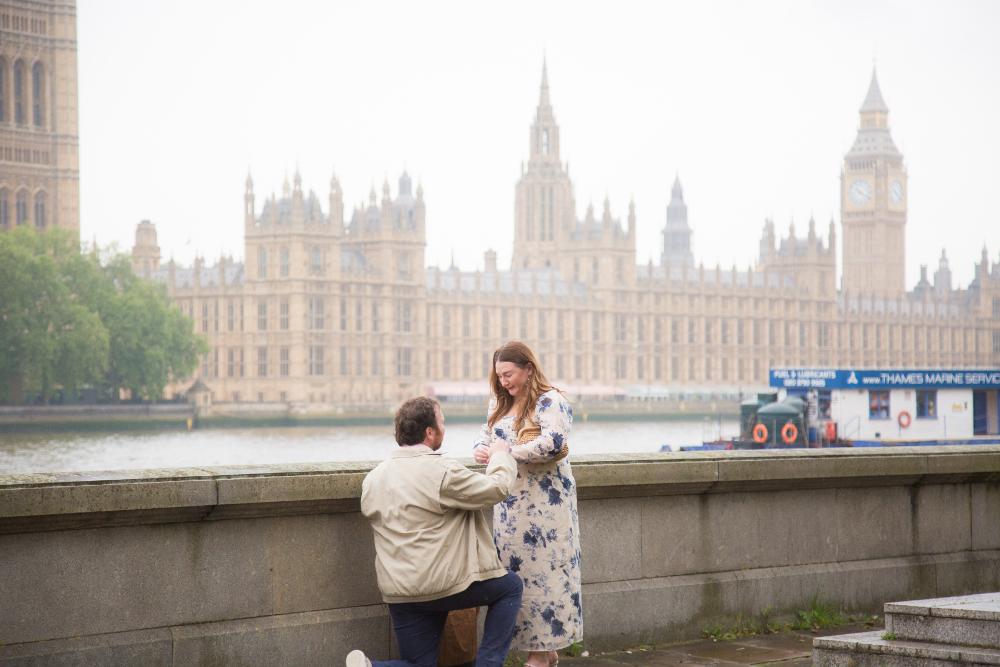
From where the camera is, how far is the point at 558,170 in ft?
378

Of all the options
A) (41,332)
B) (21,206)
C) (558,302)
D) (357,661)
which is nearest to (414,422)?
(357,661)

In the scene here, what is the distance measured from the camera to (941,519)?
761 cm

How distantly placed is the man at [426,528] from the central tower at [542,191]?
356 feet

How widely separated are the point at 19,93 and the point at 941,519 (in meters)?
83.0

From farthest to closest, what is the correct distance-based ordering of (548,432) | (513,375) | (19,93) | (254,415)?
1. (19,93)
2. (254,415)
3. (513,375)
4. (548,432)

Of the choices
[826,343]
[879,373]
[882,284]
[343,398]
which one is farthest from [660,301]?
[879,373]

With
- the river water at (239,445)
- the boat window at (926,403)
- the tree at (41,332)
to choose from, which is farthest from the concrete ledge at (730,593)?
the tree at (41,332)

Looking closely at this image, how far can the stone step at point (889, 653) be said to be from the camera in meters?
5.12

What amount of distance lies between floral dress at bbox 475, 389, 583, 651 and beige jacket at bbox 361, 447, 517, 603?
314 mm

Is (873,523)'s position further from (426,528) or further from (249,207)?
(249,207)

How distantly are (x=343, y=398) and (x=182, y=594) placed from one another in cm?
7363

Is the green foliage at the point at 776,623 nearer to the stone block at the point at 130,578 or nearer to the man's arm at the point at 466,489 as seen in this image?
the man's arm at the point at 466,489

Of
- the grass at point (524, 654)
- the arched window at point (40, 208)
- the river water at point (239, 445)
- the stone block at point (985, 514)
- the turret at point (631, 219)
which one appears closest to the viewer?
the grass at point (524, 654)

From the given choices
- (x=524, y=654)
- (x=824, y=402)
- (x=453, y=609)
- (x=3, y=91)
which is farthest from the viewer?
(x=3, y=91)
